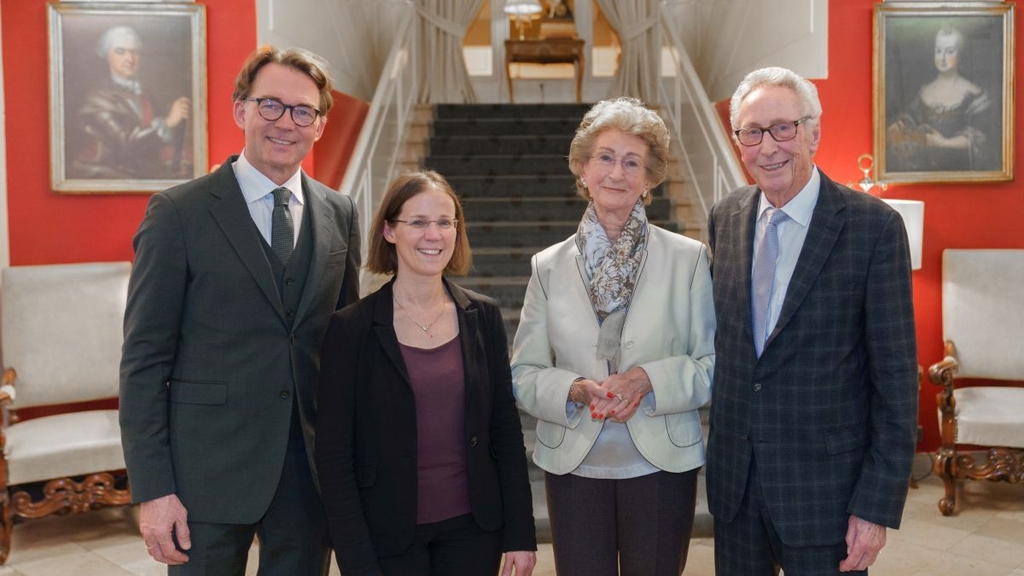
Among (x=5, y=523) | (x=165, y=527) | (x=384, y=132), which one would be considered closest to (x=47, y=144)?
(x=5, y=523)

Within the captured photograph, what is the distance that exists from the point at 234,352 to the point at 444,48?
313 inches

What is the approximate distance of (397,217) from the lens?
2002 mm

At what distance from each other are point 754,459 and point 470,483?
0.63 meters

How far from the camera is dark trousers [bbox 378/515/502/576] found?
192cm

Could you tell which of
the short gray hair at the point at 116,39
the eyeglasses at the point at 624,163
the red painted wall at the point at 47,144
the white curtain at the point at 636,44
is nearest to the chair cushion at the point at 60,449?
the red painted wall at the point at 47,144

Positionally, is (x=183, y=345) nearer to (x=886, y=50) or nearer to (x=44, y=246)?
(x=44, y=246)

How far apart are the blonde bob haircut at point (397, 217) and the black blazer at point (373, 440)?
101mm

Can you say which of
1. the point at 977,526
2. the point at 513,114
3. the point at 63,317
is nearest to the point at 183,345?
the point at 63,317

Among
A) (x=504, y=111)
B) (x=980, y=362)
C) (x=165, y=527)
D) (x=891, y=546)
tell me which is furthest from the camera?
(x=504, y=111)

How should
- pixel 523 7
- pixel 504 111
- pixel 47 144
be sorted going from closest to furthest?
pixel 47 144, pixel 504 111, pixel 523 7

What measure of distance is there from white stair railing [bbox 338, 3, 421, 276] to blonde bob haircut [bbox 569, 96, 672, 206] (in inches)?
119

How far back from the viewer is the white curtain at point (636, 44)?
30.2 feet

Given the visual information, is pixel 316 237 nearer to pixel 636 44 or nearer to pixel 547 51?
pixel 636 44

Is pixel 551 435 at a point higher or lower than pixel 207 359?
lower
